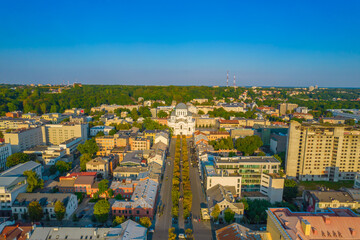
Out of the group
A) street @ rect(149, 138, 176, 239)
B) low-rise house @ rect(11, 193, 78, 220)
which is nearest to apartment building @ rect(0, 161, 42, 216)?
low-rise house @ rect(11, 193, 78, 220)

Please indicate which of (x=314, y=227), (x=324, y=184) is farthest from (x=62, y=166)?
(x=324, y=184)

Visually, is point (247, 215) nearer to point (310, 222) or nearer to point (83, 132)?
point (310, 222)

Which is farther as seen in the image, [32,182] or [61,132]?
[61,132]

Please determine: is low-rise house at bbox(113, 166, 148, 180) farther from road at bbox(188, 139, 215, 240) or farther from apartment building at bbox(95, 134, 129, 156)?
apartment building at bbox(95, 134, 129, 156)

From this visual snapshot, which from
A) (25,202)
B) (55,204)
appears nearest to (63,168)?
(25,202)

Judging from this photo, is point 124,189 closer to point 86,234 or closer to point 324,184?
point 86,234

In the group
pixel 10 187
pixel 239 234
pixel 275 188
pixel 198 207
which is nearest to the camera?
pixel 239 234
